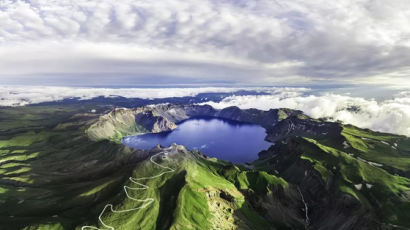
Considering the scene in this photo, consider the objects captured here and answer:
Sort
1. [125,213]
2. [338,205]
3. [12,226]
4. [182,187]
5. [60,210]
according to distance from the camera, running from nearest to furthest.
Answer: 1. [12,226]
2. [125,213]
3. [60,210]
4. [182,187]
5. [338,205]

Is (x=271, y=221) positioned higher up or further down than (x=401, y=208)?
further down

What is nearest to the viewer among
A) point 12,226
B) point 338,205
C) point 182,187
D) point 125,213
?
point 12,226

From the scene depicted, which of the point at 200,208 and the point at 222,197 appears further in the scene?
the point at 222,197

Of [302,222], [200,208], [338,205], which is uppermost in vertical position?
[200,208]

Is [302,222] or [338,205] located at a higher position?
[338,205]

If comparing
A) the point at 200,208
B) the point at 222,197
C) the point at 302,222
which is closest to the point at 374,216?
the point at 302,222

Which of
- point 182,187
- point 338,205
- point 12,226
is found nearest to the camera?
point 12,226

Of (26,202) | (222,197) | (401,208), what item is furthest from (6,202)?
(401,208)

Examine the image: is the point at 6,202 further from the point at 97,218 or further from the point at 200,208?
the point at 200,208

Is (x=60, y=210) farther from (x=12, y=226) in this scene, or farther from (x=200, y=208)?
(x=200, y=208)
